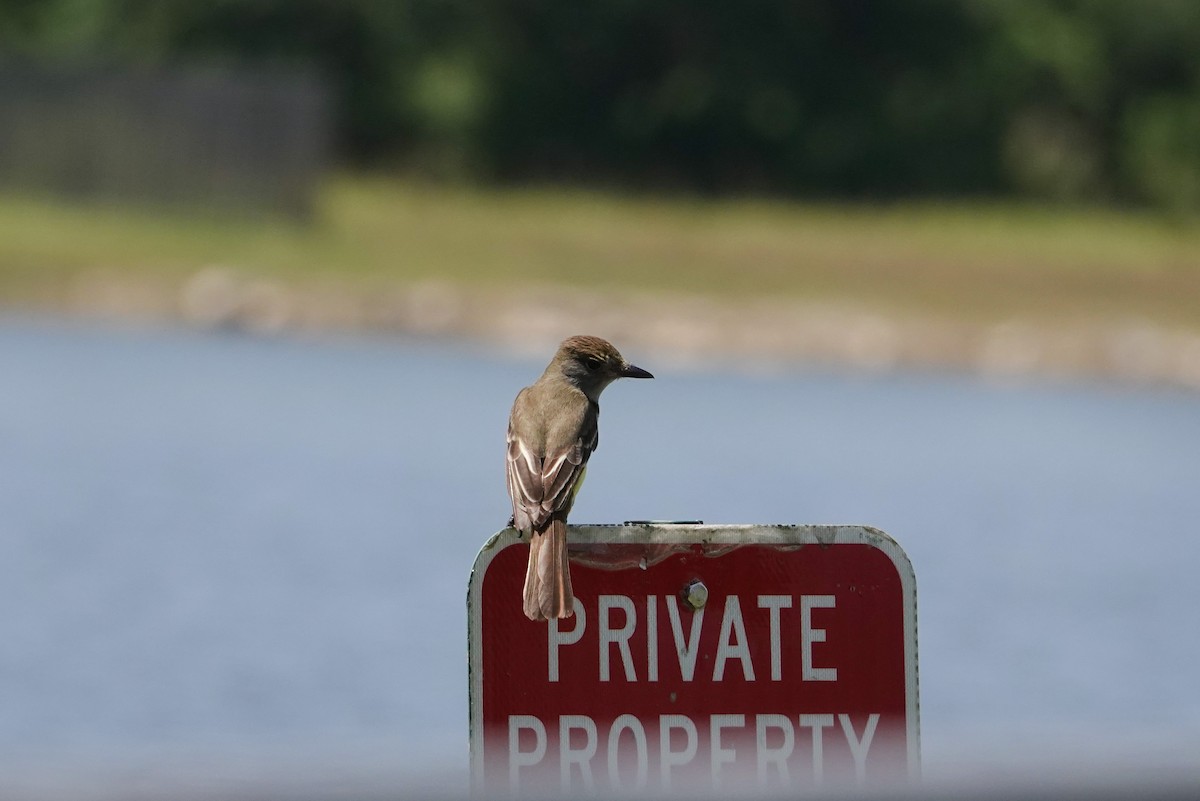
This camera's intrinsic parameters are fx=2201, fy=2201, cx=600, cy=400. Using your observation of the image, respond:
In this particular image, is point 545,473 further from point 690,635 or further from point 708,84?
point 708,84

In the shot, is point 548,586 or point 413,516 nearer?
point 548,586

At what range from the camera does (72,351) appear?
2355 cm

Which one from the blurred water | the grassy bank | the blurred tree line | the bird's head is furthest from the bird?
the blurred tree line

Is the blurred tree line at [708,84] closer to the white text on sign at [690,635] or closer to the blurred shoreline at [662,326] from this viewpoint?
the blurred shoreline at [662,326]

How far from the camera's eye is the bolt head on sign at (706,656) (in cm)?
305

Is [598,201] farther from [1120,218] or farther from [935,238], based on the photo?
[1120,218]

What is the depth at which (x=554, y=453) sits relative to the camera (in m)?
4.41

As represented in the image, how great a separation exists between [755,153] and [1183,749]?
42756 millimetres

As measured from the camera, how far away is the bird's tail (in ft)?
9.96

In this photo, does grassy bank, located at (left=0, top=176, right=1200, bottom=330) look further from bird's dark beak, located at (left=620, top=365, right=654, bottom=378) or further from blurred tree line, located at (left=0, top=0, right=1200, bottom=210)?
bird's dark beak, located at (left=620, top=365, right=654, bottom=378)

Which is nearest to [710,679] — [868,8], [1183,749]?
[1183,749]

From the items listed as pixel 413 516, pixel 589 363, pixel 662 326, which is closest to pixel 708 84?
pixel 662 326

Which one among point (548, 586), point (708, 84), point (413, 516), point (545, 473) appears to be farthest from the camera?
point (708, 84)

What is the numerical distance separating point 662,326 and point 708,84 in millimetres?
16560
